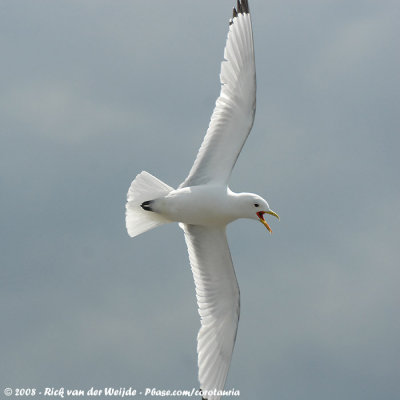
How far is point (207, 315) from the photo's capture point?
13.8m

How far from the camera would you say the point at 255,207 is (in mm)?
13266

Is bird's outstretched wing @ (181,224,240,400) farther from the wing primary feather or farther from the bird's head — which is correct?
the wing primary feather

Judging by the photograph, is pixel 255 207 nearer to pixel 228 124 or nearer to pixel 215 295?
pixel 228 124

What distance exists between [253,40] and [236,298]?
150 inches

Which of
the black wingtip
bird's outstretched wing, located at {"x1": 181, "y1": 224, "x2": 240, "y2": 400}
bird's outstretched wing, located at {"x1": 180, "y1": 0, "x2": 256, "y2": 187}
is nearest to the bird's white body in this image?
bird's outstretched wing, located at {"x1": 180, "y1": 0, "x2": 256, "y2": 187}

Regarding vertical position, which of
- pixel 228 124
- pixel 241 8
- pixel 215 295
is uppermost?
pixel 241 8

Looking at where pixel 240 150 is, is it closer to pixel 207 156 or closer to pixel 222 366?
pixel 207 156

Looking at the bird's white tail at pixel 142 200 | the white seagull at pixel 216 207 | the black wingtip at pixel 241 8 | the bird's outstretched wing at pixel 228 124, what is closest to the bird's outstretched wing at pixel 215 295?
the white seagull at pixel 216 207

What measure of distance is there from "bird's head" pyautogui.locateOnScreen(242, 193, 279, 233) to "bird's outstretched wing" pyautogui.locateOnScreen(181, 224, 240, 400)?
0.59 m

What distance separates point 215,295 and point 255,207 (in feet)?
5.06

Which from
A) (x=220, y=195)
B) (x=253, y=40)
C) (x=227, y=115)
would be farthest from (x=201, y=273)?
(x=253, y=40)

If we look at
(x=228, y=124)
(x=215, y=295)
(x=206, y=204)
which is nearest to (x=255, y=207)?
(x=206, y=204)

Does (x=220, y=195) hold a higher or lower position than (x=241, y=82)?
lower

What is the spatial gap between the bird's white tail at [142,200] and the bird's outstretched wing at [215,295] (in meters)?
0.60
